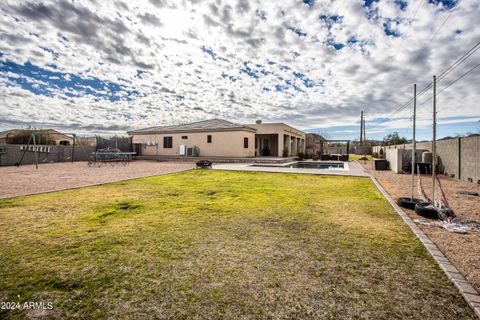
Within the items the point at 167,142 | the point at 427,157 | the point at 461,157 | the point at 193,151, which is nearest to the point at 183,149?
the point at 193,151

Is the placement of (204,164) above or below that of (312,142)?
below

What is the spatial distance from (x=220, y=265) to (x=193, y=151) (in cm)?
2148

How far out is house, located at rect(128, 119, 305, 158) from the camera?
22.1m

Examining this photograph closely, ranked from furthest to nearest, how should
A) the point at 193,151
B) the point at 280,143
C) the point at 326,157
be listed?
the point at 326,157, the point at 280,143, the point at 193,151

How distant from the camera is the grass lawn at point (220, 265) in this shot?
6.39 feet

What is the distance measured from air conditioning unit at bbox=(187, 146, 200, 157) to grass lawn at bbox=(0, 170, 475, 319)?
1846cm

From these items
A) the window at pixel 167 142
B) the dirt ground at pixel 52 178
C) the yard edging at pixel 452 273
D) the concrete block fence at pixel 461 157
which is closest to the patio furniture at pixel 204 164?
the dirt ground at pixel 52 178

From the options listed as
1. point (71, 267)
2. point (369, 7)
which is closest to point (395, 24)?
point (369, 7)

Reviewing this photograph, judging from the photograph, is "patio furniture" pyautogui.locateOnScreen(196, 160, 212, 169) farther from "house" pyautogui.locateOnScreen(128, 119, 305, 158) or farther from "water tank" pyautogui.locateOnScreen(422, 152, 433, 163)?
"water tank" pyautogui.locateOnScreen(422, 152, 433, 163)

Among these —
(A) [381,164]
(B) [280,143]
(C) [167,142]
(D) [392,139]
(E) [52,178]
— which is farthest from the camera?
(D) [392,139]

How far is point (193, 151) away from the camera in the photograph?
927 inches

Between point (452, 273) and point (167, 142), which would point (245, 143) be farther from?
point (452, 273)

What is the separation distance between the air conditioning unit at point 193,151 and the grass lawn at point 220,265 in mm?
18458

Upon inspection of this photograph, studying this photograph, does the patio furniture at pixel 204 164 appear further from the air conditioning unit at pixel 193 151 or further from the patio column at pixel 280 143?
the patio column at pixel 280 143
